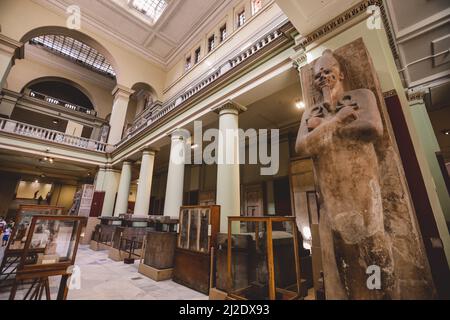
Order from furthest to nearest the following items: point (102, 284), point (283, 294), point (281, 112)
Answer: point (281, 112), point (102, 284), point (283, 294)

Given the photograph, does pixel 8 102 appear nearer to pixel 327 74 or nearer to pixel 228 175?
pixel 228 175

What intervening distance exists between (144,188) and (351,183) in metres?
8.58

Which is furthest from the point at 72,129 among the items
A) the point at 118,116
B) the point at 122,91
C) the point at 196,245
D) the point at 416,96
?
the point at 416,96

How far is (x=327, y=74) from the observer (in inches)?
92.1

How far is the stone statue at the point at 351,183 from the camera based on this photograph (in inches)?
69.4

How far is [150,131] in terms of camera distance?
9.59m

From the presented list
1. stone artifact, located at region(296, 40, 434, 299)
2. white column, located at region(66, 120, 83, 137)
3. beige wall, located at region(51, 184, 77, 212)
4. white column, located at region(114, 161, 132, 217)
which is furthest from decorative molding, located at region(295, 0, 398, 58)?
beige wall, located at region(51, 184, 77, 212)

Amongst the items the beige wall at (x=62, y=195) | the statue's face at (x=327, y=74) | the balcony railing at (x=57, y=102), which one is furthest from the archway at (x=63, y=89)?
the statue's face at (x=327, y=74)

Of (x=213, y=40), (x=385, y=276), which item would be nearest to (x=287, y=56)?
(x=385, y=276)

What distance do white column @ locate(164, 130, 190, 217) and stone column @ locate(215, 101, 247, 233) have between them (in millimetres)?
2306

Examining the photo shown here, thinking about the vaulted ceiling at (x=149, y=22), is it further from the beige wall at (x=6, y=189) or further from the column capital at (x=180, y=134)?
the beige wall at (x=6, y=189)

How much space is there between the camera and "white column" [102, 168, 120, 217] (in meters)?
12.5
